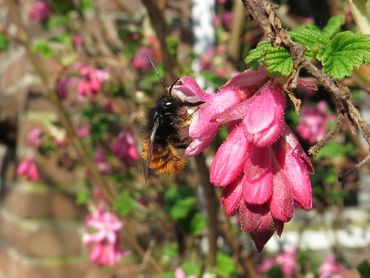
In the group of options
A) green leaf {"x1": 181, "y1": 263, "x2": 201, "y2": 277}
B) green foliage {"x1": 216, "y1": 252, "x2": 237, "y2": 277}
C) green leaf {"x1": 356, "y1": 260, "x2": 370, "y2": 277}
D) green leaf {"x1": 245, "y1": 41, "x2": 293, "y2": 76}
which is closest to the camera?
green leaf {"x1": 245, "y1": 41, "x2": 293, "y2": 76}

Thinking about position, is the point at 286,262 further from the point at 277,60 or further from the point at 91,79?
the point at 277,60

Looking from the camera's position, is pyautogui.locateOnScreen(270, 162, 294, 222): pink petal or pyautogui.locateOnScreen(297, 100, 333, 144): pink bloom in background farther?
pyautogui.locateOnScreen(297, 100, 333, 144): pink bloom in background

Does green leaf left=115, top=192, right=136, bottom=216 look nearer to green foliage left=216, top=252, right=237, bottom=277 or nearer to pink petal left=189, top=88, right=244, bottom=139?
green foliage left=216, top=252, right=237, bottom=277

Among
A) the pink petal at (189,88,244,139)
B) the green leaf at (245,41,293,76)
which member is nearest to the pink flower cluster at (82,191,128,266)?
the pink petal at (189,88,244,139)

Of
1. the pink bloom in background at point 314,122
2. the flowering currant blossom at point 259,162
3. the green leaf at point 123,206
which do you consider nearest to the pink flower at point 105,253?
the green leaf at point 123,206

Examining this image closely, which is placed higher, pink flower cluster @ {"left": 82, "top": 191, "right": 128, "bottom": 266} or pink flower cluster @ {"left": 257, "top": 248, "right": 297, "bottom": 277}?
pink flower cluster @ {"left": 82, "top": 191, "right": 128, "bottom": 266}

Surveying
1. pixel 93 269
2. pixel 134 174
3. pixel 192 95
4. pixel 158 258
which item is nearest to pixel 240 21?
pixel 134 174

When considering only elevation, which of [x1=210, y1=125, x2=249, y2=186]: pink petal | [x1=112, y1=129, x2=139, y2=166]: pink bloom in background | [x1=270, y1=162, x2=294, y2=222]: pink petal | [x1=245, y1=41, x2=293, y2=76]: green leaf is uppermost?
[x1=245, y1=41, x2=293, y2=76]: green leaf
